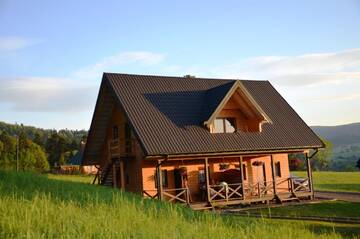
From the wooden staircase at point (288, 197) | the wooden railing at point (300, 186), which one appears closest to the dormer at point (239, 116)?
the wooden railing at point (300, 186)

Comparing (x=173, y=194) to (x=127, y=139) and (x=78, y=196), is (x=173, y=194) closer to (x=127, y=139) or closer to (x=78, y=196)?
(x=127, y=139)

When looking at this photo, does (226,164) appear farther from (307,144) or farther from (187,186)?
(307,144)

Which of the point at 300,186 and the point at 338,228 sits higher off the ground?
the point at 300,186

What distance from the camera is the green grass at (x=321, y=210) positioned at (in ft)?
68.3

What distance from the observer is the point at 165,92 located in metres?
26.8

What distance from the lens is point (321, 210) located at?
22266 mm

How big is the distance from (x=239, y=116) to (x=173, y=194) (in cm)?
621

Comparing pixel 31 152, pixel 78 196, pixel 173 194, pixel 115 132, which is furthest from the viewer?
pixel 31 152

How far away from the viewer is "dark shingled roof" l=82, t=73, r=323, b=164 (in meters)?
23.4

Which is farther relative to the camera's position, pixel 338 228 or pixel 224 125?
pixel 224 125

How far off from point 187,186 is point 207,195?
1.61 m

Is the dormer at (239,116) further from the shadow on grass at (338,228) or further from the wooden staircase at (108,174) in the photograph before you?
the shadow on grass at (338,228)

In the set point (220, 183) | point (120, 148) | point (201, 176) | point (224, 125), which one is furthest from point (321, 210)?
point (120, 148)

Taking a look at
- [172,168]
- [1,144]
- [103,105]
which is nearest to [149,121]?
[172,168]
